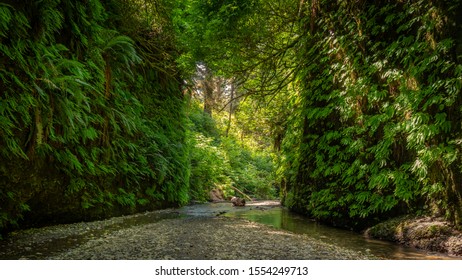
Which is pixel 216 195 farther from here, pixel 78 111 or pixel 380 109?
pixel 380 109

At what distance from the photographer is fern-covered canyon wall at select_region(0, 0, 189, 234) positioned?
3.39 metres

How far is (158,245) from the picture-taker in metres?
3.22

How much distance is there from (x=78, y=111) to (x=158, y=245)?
95.5 inches

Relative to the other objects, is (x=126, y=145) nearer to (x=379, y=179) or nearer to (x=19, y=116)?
(x=19, y=116)

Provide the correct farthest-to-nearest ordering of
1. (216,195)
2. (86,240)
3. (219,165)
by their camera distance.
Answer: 1. (219,165)
2. (216,195)
3. (86,240)

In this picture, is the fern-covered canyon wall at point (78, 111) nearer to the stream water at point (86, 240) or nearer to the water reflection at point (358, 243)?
the stream water at point (86, 240)

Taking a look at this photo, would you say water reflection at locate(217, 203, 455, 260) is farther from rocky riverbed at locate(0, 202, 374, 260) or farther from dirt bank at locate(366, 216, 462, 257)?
rocky riverbed at locate(0, 202, 374, 260)

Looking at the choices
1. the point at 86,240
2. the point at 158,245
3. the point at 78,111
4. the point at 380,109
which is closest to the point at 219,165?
the point at 78,111

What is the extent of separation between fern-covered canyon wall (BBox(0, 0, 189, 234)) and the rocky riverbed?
50 centimetres

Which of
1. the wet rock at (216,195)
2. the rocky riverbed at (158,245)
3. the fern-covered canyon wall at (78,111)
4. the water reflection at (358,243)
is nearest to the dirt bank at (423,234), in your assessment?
the water reflection at (358,243)

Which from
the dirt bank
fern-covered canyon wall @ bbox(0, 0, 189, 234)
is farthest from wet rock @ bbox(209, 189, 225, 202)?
the dirt bank
